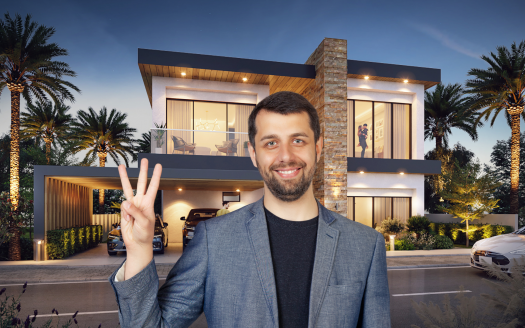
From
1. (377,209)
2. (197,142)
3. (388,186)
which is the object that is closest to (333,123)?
(197,142)

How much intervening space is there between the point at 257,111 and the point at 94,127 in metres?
26.2

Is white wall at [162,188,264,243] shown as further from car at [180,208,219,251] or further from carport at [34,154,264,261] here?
carport at [34,154,264,261]

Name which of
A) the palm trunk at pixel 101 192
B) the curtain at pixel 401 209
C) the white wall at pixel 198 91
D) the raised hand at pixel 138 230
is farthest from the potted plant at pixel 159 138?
the palm trunk at pixel 101 192

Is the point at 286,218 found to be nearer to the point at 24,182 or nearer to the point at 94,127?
the point at 94,127

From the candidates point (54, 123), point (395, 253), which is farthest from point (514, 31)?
point (54, 123)

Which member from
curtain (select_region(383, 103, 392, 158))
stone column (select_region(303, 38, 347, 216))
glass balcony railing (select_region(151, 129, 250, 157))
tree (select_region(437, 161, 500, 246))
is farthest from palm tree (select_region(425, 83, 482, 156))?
glass balcony railing (select_region(151, 129, 250, 157))

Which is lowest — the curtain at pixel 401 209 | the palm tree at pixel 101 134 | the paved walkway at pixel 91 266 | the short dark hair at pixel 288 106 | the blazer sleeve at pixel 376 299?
the paved walkway at pixel 91 266

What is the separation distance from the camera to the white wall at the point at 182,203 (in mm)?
18844

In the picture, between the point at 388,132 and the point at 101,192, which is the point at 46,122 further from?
the point at 388,132

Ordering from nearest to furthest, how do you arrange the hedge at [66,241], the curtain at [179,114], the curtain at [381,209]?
the hedge at [66,241] → the curtain at [179,114] → the curtain at [381,209]

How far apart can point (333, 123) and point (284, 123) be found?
452 inches

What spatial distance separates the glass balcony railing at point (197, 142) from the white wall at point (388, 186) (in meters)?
6.97

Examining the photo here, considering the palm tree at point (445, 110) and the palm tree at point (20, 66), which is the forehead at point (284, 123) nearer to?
the palm tree at point (20, 66)

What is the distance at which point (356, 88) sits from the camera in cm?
1748
